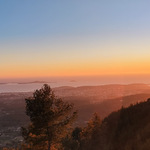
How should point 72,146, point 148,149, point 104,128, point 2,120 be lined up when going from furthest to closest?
point 2,120
point 72,146
point 104,128
point 148,149

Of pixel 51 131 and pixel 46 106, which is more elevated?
pixel 46 106

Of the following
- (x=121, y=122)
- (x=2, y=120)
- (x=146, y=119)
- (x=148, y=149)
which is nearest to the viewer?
(x=148, y=149)

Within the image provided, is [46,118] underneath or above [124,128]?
above

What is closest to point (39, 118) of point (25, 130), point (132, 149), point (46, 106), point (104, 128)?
point (46, 106)

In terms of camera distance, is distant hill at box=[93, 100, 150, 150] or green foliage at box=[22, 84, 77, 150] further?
green foliage at box=[22, 84, 77, 150]

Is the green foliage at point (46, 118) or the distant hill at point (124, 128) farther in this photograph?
the green foliage at point (46, 118)

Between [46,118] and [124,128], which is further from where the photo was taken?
[46,118]

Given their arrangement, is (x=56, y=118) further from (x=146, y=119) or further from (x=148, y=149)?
(x=148, y=149)

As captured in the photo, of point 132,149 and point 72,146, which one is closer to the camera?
point 132,149
